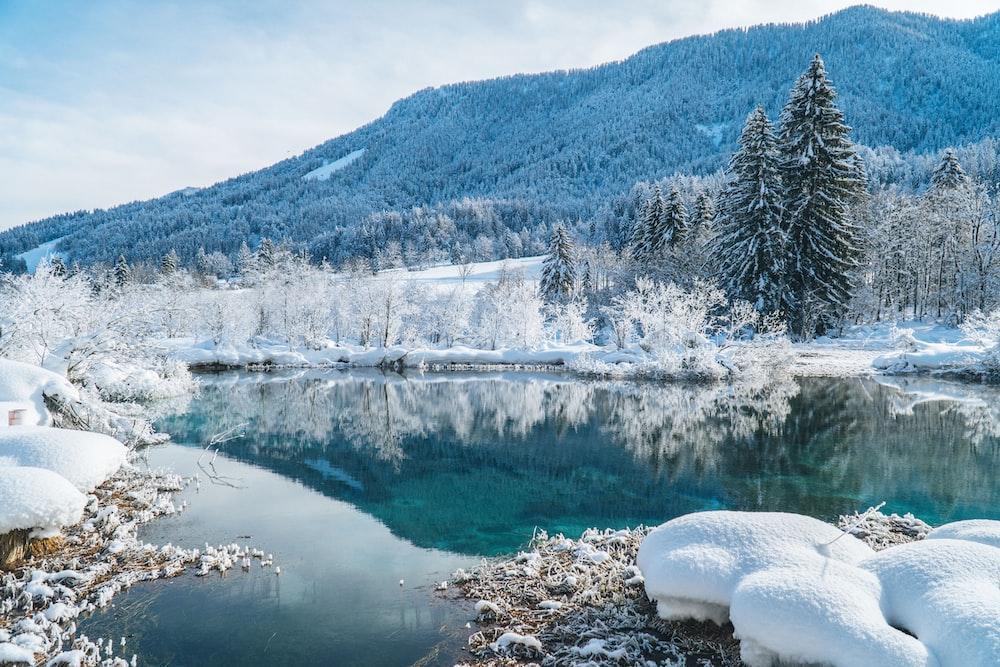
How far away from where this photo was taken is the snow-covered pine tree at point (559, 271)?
208ft

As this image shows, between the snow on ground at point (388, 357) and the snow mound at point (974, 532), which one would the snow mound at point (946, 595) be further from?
the snow on ground at point (388, 357)

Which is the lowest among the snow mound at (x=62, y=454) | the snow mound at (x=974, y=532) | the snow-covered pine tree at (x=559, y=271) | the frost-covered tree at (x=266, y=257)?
the snow mound at (x=974, y=532)

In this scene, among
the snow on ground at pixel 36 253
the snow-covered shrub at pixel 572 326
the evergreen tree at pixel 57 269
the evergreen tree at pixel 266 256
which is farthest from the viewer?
the snow on ground at pixel 36 253

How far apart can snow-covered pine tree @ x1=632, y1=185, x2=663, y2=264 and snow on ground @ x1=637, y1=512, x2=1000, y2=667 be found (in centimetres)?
4829

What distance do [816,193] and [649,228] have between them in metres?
18.2

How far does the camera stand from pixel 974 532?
619 cm

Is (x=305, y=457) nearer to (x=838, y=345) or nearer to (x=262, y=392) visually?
(x=262, y=392)

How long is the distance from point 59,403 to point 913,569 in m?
15.3

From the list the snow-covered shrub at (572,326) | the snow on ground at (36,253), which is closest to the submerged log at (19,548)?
the snow-covered shrub at (572,326)

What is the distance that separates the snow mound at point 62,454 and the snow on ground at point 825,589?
27.6ft

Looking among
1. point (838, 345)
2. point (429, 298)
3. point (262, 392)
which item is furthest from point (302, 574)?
point (429, 298)

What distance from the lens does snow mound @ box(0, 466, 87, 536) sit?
24.9ft

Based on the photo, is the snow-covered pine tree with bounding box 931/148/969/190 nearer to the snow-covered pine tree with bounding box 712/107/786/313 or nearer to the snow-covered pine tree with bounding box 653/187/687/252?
the snow-covered pine tree with bounding box 653/187/687/252

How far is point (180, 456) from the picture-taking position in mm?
15875
